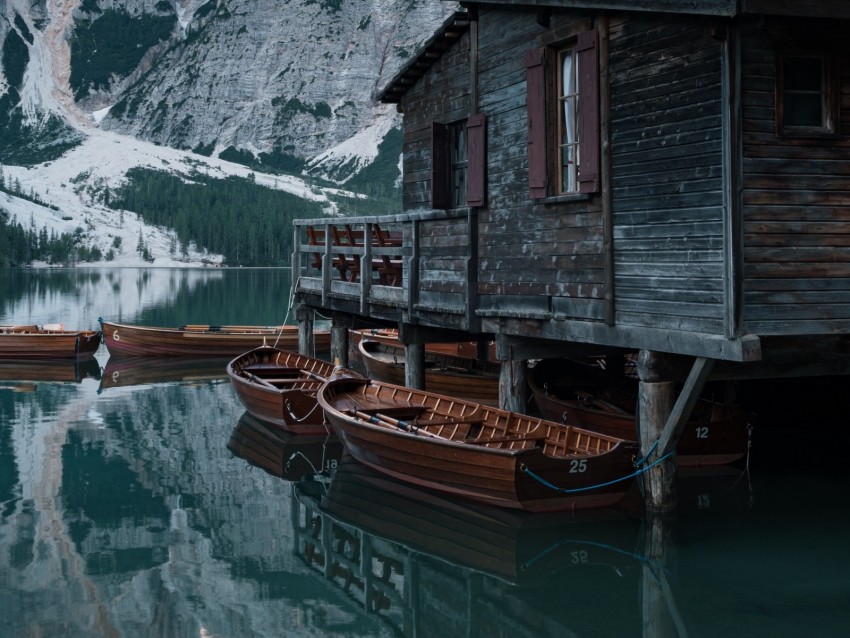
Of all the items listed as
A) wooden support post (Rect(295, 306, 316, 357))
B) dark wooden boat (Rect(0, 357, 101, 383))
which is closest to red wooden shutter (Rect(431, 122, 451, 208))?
wooden support post (Rect(295, 306, 316, 357))

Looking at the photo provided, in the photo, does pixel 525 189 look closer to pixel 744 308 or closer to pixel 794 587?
pixel 744 308

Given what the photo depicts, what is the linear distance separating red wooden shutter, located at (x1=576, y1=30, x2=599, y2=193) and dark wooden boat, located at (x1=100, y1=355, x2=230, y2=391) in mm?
19281

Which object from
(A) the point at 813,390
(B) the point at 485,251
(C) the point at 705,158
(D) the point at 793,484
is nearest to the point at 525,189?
(B) the point at 485,251

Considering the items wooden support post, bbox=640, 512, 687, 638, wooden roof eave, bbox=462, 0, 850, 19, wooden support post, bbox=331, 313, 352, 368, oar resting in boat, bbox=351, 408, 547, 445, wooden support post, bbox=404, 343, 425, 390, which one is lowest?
wooden support post, bbox=640, 512, 687, 638

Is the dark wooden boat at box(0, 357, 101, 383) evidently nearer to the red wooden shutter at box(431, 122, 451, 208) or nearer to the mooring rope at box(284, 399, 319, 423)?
the mooring rope at box(284, 399, 319, 423)

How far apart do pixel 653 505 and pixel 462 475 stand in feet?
8.48

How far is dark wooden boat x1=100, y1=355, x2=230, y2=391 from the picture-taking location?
29752mm

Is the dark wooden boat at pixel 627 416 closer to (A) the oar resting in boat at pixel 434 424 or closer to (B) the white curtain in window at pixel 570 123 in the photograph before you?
(A) the oar resting in boat at pixel 434 424

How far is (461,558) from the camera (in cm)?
1216

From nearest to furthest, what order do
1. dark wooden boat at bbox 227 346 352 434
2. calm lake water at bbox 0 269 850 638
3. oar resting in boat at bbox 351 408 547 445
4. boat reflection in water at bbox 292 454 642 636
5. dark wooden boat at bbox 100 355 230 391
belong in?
calm lake water at bbox 0 269 850 638 < boat reflection in water at bbox 292 454 642 636 < oar resting in boat at bbox 351 408 547 445 < dark wooden boat at bbox 227 346 352 434 < dark wooden boat at bbox 100 355 230 391

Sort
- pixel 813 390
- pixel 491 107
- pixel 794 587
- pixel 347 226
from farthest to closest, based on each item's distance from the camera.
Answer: pixel 347 226 < pixel 813 390 < pixel 491 107 < pixel 794 587

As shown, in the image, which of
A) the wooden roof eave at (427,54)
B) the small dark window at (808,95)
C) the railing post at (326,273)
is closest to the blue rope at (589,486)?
the small dark window at (808,95)

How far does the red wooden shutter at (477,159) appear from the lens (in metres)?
15.4

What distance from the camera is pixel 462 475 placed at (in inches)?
527
